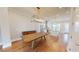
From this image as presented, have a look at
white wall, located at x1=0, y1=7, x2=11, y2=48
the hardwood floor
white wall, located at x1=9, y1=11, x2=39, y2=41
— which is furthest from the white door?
white wall, located at x1=0, y1=7, x2=11, y2=48

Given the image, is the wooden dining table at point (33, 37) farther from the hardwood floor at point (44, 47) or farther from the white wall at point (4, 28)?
the white wall at point (4, 28)

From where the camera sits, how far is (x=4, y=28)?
1.50 m

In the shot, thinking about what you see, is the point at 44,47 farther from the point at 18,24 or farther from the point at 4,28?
the point at 4,28

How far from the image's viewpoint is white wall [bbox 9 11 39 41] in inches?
59.0

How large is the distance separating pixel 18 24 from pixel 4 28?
0.21m

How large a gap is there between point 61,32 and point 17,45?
25.9 inches

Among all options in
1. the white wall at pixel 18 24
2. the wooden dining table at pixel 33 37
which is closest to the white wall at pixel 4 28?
the white wall at pixel 18 24

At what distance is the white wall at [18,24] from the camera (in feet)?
4.92

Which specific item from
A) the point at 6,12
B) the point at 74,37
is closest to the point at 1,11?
the point at 6,12

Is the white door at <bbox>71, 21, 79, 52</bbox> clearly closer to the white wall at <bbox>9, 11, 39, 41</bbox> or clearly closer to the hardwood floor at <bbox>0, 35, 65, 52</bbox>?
the hardwood floor at <bbox>0, 35, 65, 52</bbox>

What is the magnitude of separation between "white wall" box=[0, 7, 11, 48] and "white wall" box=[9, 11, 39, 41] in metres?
0.06

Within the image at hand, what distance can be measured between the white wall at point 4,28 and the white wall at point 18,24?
57mm
